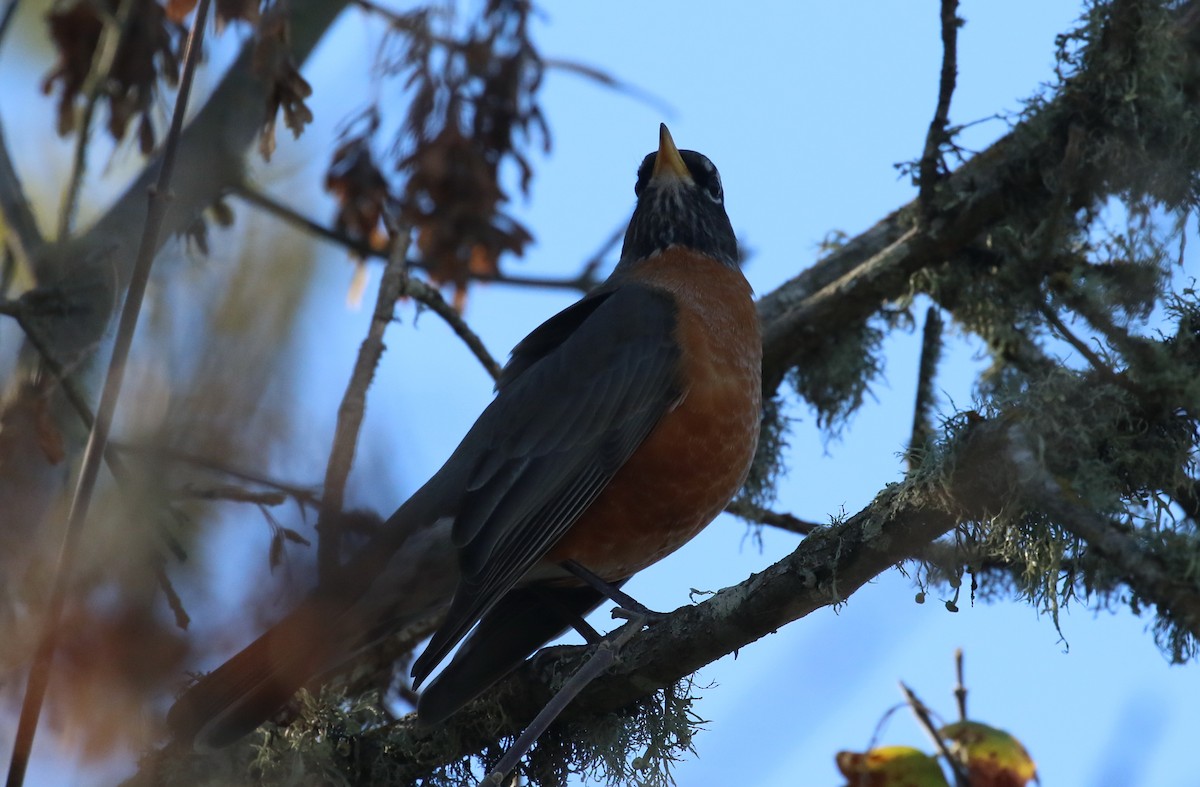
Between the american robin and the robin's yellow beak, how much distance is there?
771 millimetres

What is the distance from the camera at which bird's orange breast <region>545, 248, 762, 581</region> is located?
13.5ft

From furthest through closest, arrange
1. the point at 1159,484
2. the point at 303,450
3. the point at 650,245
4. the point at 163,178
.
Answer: the point at 650,245 < the point at 303,450 < the point at 1159,484 < the point at 163,178

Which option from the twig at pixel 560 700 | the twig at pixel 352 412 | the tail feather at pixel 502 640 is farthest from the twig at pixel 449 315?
the twig at pixel 560 700

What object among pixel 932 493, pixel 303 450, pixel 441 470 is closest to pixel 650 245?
pixel 441 470

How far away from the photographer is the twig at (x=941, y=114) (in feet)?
15.0

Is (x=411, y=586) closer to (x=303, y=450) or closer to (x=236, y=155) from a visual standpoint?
(x=303, y=450)

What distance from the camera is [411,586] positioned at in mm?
4043

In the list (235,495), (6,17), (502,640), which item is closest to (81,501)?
(235,495)

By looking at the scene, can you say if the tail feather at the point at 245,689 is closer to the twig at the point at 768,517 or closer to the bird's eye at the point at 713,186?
the twig at the point at 768,517

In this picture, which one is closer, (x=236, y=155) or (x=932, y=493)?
(x=932, y=493)

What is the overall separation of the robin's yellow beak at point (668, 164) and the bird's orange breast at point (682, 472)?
1.20 meters

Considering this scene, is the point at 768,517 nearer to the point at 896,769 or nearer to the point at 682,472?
the point at 682,472

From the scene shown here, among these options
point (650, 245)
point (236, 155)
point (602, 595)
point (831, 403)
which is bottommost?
point (602, 595)

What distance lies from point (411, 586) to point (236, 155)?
5.45 feet
